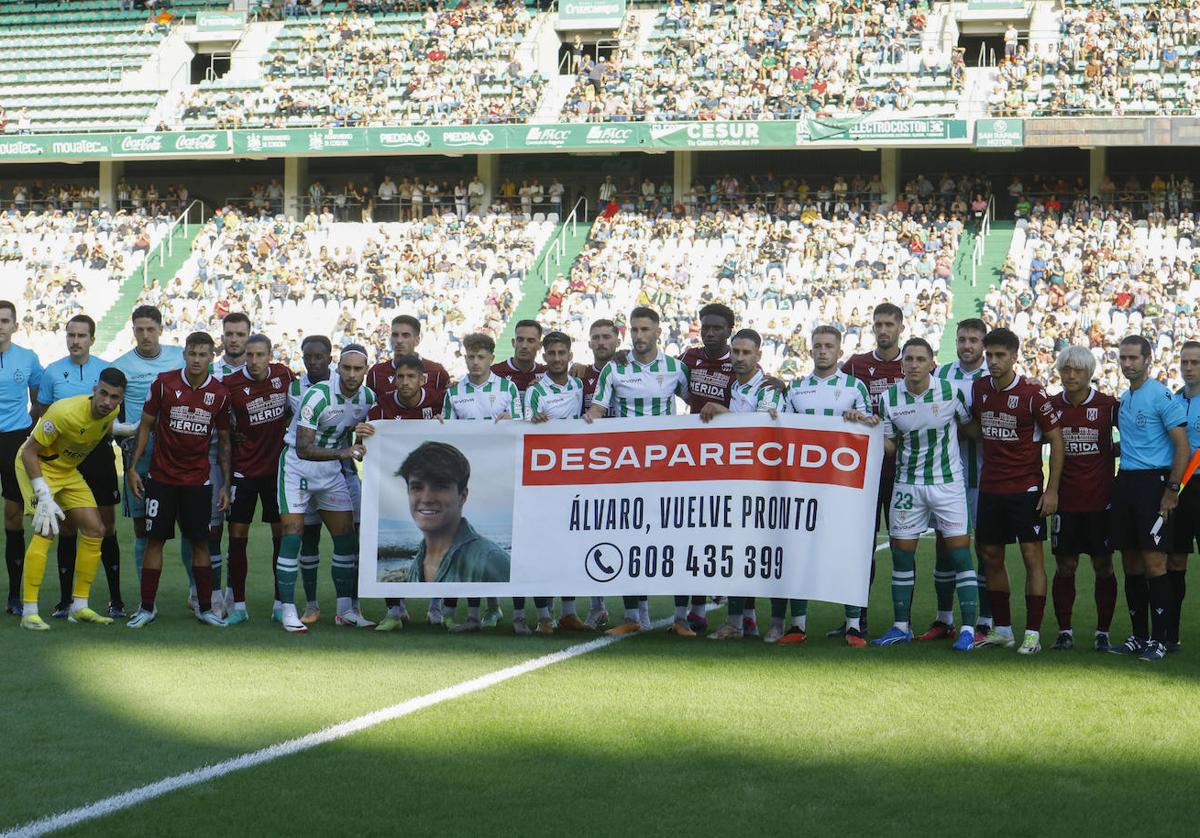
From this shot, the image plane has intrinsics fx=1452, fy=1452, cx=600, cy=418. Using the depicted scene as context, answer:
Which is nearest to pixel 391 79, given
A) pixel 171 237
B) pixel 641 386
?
pixel 171 237

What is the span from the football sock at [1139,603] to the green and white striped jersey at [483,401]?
4.02 metres

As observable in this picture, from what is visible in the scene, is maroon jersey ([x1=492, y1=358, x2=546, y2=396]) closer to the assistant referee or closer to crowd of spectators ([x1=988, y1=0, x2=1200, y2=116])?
the assistant referee

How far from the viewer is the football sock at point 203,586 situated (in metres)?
9.67

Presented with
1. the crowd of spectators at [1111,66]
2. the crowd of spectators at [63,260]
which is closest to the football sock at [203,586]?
the crowd of spectators at [63,260]

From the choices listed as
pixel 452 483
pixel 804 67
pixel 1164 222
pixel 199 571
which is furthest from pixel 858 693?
pixel 804 67

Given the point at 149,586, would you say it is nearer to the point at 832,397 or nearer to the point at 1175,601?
the point at 832,397

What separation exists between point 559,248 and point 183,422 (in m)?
25.9

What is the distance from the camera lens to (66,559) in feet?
34.4

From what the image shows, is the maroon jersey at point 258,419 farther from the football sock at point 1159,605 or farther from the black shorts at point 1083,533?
the football sock at point 1159,605

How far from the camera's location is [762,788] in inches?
231

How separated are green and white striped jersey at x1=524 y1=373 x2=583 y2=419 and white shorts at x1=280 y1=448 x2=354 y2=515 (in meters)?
1.39

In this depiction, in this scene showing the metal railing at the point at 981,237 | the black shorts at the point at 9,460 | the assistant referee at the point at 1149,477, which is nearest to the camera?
the assistant referee at the point at 1149,477

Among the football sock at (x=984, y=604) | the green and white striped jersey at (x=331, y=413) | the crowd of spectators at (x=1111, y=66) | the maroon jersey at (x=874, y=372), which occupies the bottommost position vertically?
the football sock at (x=984, y=604)

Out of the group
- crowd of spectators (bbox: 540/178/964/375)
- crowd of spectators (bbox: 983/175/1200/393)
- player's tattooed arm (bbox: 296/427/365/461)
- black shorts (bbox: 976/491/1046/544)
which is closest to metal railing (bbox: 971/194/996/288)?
crowd of spectators (bbox: 540/178/964/375)
